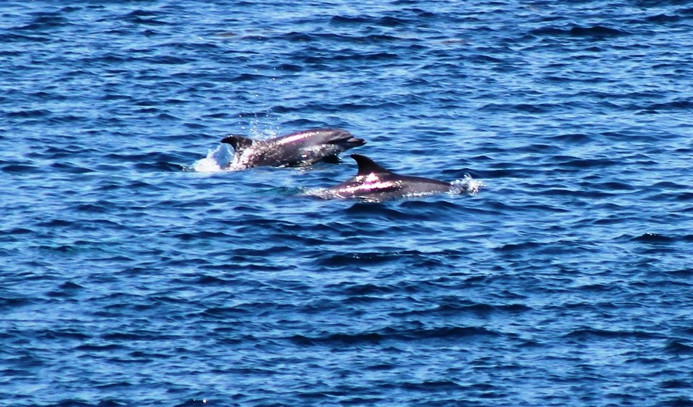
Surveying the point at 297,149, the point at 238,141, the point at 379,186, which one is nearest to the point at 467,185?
the point at 379,186

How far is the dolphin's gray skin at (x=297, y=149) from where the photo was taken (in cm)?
3048

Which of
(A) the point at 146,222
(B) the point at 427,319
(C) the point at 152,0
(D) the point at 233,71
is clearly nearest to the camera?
(B) the point at 427,319

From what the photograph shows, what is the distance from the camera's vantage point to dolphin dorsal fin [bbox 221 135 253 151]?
29.8 metres

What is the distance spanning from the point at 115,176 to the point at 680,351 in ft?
41.0

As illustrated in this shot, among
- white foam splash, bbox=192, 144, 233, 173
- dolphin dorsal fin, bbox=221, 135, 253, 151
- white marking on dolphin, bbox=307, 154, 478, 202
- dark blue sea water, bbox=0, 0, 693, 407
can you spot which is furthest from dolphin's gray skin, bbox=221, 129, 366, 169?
white marking on dolphin, bbox=307, 154, 478, 202

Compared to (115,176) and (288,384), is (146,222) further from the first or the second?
(288,384)

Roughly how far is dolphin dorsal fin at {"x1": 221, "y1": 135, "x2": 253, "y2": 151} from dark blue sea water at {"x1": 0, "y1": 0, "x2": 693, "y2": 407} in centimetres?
64

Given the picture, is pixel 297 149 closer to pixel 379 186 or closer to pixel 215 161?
pixel 215 161

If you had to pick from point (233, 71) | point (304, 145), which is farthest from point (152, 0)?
point (304, 145)

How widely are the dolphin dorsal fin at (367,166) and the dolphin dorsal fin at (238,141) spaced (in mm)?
3208

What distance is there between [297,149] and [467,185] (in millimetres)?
3883

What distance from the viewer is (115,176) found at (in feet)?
95.7

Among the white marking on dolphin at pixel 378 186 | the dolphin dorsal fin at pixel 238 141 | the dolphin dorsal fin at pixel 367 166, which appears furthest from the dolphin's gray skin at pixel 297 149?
the dolphin dorsal fin at pixel 367 166

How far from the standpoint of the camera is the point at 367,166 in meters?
27.6
